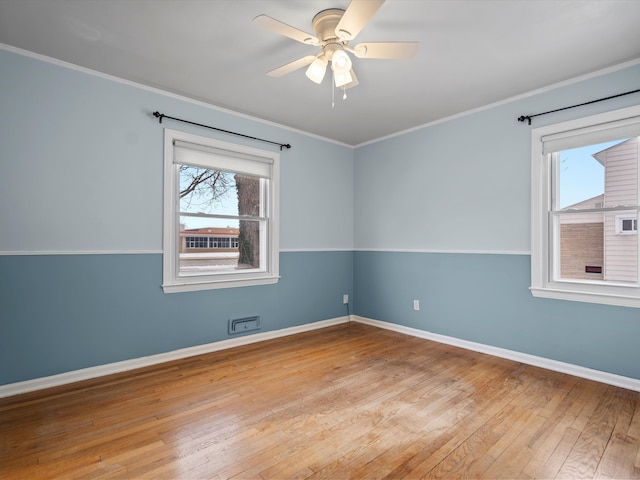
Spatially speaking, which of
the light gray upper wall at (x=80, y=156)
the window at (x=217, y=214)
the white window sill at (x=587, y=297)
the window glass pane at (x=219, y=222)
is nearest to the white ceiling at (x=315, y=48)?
the light gray upper wall at (x=80, y=156)

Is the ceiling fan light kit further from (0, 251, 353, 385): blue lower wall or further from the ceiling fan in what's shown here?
(0, 251, 353, 385): blue lower wall

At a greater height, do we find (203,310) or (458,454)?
(203,310)

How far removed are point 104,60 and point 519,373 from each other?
426 centimetres

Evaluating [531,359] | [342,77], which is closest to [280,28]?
[342,77]

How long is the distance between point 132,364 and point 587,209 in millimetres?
4179

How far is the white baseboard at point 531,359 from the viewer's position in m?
2.68

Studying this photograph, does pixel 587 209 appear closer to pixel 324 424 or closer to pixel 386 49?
pixel 386 49

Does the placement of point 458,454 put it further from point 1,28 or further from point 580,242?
point 1,28

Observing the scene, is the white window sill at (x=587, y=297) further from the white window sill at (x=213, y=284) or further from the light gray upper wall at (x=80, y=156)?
the light gray upper wall at (x=80, y=156)

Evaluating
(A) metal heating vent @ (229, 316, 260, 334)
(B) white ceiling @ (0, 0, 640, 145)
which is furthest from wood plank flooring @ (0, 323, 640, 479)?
(B) white ceiling @ (0, 0, 640, 145)

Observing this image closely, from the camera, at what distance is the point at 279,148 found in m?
4.14

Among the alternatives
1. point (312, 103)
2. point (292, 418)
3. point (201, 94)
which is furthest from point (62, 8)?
point (292, 418)

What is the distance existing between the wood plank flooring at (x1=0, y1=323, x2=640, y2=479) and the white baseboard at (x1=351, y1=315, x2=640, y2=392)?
10cm

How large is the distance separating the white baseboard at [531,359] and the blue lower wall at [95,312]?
71.3 inches
